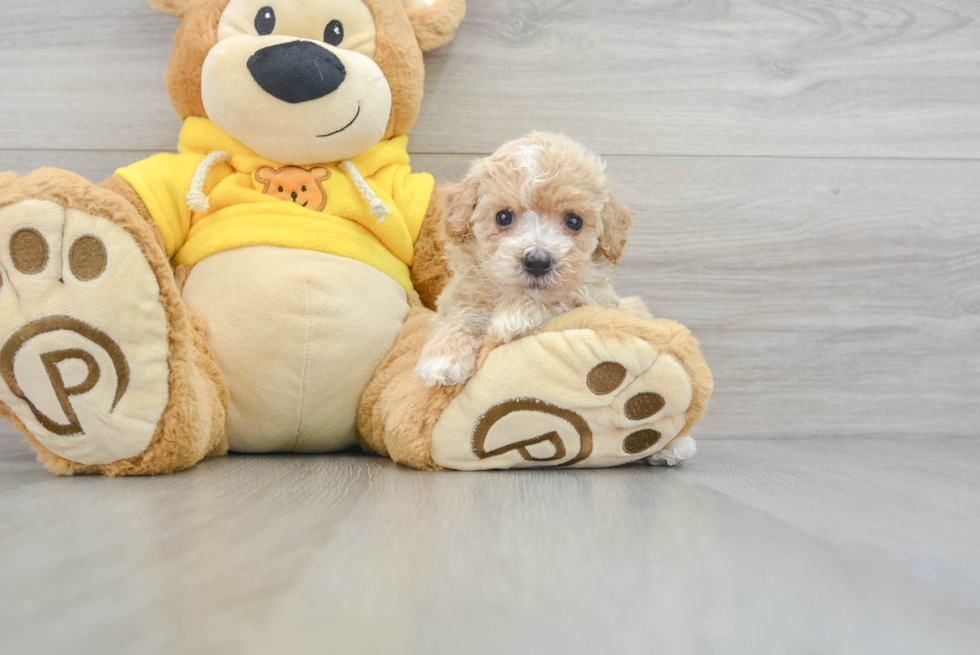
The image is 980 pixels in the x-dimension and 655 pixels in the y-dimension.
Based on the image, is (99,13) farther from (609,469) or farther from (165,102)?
(609,469)

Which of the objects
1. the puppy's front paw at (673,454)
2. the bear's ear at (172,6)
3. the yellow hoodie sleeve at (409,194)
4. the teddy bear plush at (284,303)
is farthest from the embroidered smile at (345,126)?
the puppy's front paw at (673,454)

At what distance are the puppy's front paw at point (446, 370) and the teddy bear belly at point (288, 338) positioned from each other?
179 millimetres

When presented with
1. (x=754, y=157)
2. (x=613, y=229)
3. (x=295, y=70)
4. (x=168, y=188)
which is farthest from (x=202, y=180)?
(x=754, y=157)

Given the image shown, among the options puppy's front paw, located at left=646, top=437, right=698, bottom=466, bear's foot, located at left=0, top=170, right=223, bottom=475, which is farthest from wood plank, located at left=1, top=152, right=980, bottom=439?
bear's foot, located at left=0, top=170, right=223, bottom=475

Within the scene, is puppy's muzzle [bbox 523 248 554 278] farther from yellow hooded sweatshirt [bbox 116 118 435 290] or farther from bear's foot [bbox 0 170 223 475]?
bear's foot [bbox 0 170 223 475]

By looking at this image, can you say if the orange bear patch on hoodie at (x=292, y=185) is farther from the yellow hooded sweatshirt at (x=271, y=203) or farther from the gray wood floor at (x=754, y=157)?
the gray wood floor at (x=754, y=157)

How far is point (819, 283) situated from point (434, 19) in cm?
88

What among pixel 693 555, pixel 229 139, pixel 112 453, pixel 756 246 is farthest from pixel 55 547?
pixel 756 246

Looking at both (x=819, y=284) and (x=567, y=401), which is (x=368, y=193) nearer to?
(x=567, y=401)

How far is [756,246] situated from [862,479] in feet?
1.83

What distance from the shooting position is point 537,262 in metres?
0.79

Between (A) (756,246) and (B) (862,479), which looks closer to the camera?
(B) (862,479)

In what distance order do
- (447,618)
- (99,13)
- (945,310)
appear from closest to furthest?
1. (447,618)
2. (99,13)
3. (945,310)

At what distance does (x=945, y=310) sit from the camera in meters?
1.30
